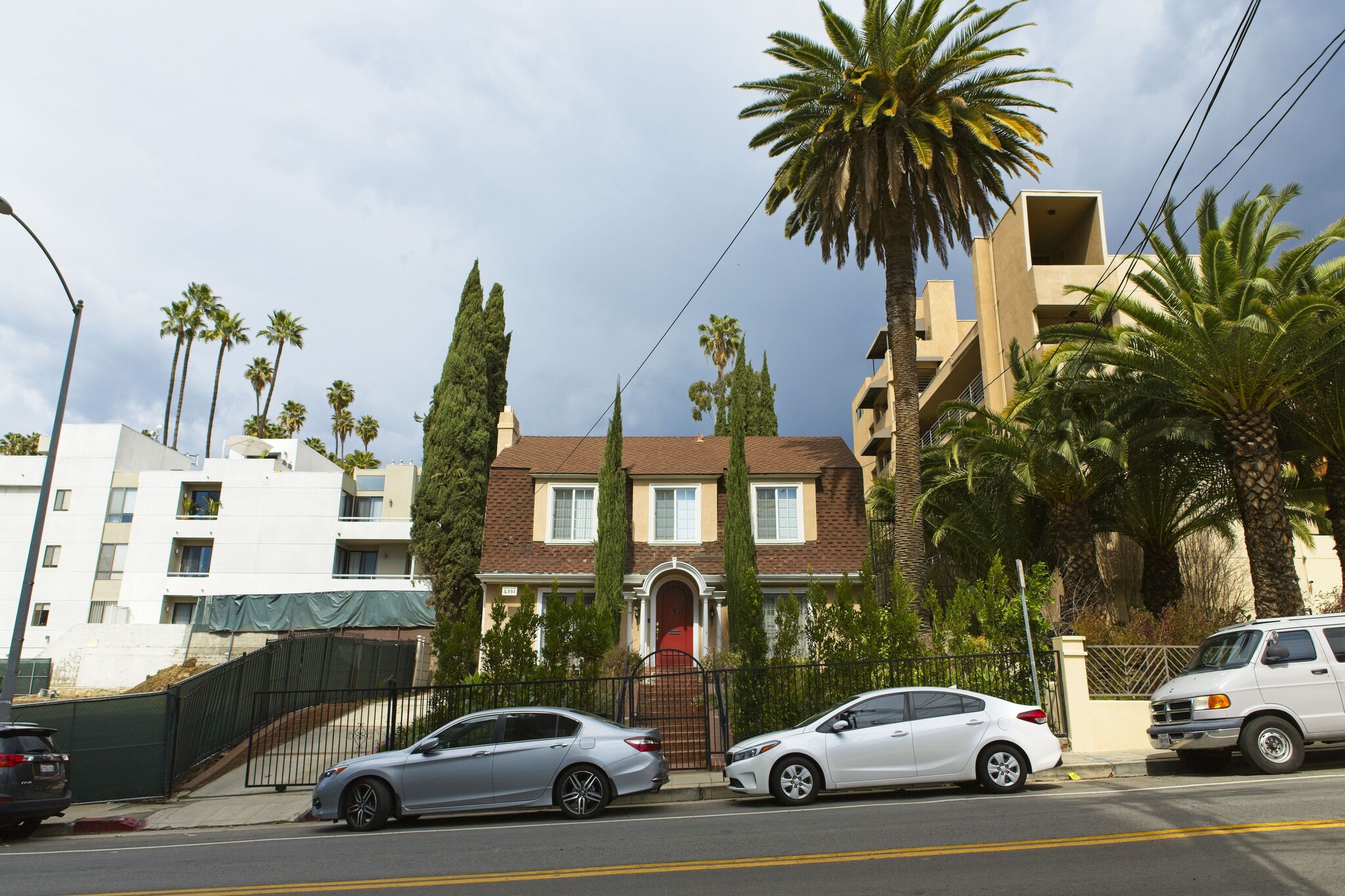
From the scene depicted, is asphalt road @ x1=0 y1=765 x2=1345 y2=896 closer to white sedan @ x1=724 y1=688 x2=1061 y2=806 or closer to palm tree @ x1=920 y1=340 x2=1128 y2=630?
white sedan @ x1=724 y1=688 x2=1061 y2=806

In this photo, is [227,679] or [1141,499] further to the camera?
[1141,499]

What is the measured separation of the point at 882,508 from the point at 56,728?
20.9m

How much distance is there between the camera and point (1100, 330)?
17.3 metres

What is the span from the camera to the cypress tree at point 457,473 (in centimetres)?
3062

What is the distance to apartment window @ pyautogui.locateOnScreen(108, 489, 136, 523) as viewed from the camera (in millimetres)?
42125

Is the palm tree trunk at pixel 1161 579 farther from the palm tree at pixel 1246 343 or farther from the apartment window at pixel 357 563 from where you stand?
the apartment window at pixel 357 563

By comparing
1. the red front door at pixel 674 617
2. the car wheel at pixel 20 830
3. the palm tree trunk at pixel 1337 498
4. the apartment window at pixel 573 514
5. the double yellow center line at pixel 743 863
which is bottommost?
the car wheel at pixel 20 830

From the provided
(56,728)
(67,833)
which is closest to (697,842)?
(67,833)

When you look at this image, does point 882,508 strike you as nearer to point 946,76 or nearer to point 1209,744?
point 946,76

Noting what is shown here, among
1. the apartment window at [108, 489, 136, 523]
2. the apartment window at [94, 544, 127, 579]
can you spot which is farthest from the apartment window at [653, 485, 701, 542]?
the apartment window at [108, 489, 136, 523]

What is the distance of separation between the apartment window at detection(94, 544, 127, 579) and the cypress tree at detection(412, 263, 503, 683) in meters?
19.0

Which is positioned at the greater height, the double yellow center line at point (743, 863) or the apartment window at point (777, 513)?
the apartment window at point (777, 513)

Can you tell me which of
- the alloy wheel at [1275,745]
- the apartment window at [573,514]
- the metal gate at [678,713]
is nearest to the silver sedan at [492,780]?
the metal gate at [678,713]

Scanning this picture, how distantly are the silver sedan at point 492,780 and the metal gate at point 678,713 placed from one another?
2.54 m
